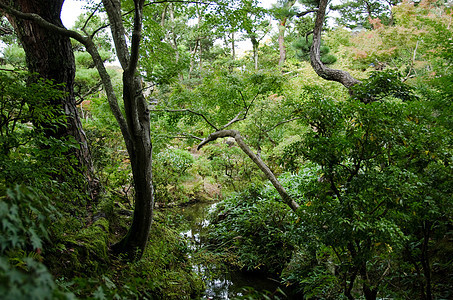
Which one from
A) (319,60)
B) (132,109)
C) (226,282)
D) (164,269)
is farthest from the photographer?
(319,60)

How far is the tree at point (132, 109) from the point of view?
7.75ft

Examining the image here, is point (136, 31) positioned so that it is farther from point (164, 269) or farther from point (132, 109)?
point (164, 269)

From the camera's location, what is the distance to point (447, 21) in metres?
9.68

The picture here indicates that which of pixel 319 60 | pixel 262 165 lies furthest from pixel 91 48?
pixel 319 60

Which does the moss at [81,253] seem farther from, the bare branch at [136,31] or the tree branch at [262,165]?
the tree branch at [262,165]

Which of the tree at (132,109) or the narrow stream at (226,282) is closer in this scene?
the tree at (132,109)

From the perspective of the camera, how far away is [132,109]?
2.43m

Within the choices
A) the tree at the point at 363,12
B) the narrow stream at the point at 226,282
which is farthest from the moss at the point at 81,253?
the tree at the point at 363,12

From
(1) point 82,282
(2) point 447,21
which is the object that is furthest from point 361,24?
(1) point 82,282

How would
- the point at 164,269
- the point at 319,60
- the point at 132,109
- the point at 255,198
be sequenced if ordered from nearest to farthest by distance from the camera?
1. the point at 132,109
2. the point at 164,269
3. the point at 319,60
4. the point at 255,198

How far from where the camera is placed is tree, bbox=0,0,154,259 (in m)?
2.36

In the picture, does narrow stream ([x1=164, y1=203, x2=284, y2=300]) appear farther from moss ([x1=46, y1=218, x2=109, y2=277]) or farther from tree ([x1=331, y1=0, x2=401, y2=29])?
tree ([x1=331, y1=0, x2=401, y2=29])

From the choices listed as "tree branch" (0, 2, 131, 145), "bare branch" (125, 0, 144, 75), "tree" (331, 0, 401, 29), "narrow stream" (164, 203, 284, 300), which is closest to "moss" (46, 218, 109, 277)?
"tree branch" (0, 2, 131, 145)

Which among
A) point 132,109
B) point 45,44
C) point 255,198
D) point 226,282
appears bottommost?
point 226,282
